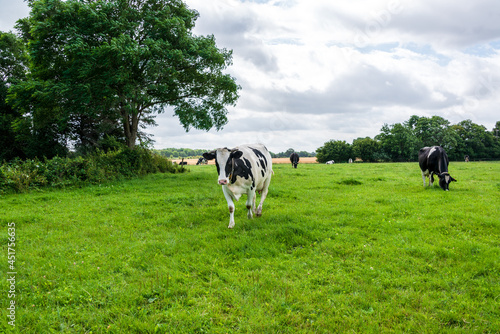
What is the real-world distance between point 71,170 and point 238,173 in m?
11.0

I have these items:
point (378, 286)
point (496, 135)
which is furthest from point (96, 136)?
point (496, 135)

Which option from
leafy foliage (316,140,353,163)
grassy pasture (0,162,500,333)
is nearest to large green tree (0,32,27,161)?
grassy pasture (0,162,500,333)

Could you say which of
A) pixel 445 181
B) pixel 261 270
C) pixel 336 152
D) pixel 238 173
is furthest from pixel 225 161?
pixel 336 152

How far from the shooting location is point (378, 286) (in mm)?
4379

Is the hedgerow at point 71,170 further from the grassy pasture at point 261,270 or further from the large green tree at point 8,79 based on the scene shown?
the large green tree at point 8,79

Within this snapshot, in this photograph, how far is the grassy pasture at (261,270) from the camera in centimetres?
365

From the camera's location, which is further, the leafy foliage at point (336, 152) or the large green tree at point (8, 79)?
the leafy foliage at point (336, 152)

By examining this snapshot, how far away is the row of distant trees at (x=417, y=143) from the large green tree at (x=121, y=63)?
56.9 meters

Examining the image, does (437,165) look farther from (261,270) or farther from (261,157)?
(261,270)

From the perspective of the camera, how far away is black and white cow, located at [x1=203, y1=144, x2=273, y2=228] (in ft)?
24.5

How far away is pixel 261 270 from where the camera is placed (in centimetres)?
495

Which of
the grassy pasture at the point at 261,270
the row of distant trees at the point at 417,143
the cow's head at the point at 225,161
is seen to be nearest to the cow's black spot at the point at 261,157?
the cow's head at the point at 225,161

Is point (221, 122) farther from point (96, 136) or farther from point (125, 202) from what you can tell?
point (125, 202)

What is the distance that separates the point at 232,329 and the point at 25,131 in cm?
2556
